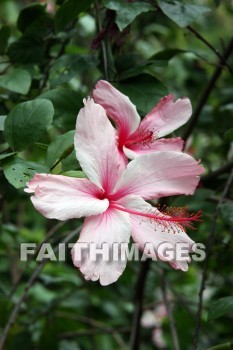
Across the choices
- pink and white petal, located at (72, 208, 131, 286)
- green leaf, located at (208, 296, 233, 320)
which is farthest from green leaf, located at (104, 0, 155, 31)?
green leaf, located at (208, 296, 233, 320)

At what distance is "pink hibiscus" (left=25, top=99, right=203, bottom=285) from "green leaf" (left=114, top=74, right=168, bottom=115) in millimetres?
218

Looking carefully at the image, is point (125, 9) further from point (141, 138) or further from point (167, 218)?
point (167, 218)

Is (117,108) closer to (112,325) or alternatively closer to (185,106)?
(185,106)

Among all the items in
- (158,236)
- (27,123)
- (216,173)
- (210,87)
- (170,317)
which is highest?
(27,123)

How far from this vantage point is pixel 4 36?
108 cm

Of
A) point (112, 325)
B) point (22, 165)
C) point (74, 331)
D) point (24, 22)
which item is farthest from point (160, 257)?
point (112, 325)

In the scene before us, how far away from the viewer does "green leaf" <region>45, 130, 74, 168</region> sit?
29.9 inches

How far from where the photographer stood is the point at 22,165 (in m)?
0.74

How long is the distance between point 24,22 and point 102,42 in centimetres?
21

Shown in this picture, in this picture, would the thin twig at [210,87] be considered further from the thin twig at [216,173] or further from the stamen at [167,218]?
the stamen at [167,218]

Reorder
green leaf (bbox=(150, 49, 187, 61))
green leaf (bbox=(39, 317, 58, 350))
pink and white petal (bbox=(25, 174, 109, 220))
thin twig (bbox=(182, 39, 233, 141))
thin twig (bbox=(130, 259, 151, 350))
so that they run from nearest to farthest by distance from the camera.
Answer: pink and white petal (bbox=(25, 174, 109, 220)), green leaf (bbox=(150, 49, 187, 61)), thin twig (bbox=(182, 39, 233, 141)), thin twig (bbox=(130, 259, 151, 350)), green leaf (bbox=(39, 317, 58, 350))

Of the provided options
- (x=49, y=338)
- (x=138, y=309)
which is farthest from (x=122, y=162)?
(x=49, y=338)

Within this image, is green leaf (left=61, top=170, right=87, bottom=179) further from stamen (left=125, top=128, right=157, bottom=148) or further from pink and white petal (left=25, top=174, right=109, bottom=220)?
stamen (left=125, top=128, right=157, bottom=148)

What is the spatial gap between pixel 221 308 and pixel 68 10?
55 cm
